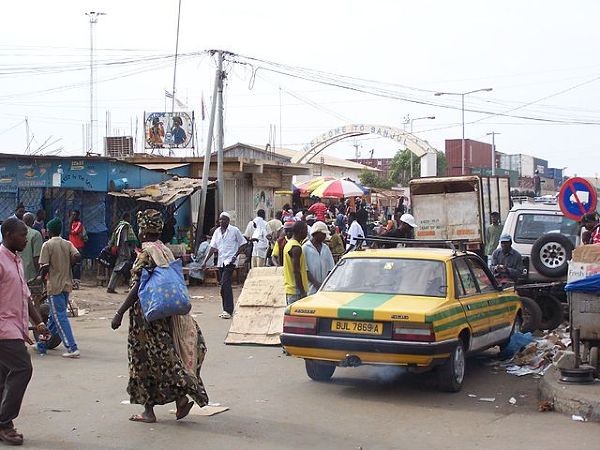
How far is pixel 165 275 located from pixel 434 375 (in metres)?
3.24

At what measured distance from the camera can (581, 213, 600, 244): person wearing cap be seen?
37.6ft

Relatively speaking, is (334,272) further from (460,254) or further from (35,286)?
(35,286)

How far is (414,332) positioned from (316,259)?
306 cm

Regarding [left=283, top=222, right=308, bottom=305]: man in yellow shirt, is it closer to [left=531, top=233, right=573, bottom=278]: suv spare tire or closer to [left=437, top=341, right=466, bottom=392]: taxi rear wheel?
[left=437, top=341, right=466, bottom=392]: taxi rear wheel

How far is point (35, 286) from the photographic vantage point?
11.6 meters

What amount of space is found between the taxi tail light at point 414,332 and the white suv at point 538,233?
17.2 feet

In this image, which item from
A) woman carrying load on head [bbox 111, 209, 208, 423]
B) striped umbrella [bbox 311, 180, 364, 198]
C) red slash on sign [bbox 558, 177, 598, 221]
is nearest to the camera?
woman carrying load on head [bbox 111, 209, 208, 423]

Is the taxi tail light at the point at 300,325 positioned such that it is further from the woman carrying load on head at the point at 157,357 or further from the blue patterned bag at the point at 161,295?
the blue patterned bag at the point at 161,295

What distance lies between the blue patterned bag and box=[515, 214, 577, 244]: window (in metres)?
8.49

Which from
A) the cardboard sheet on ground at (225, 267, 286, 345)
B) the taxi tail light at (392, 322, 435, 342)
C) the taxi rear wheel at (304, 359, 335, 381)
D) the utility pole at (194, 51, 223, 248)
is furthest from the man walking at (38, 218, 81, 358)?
the utility pole at (194, 51, 223, 248)

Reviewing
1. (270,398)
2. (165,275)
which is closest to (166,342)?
(165,275)

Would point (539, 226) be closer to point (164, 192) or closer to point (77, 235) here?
point (164, 192)

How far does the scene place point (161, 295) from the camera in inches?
264

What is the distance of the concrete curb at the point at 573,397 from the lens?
23.9 feet
